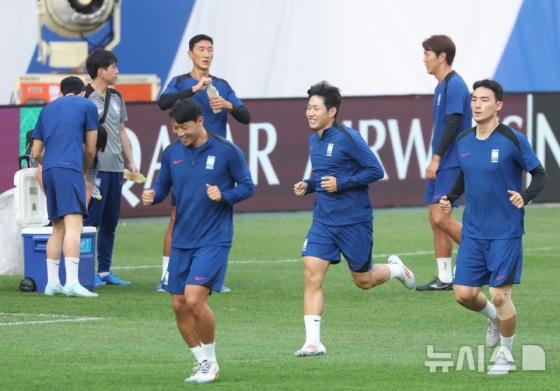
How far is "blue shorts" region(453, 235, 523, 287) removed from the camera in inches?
359

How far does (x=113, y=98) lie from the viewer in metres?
13.7

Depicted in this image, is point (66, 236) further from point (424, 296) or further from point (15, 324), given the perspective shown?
point (424, 296)

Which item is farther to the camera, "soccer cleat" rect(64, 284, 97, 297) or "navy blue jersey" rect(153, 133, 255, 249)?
"soccer cleat" rect(64, 284, 97, 297)

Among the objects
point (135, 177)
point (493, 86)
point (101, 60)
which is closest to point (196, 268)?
point (493, 86)

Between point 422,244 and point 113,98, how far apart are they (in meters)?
5.74

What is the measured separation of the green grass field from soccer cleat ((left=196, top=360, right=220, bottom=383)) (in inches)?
2.5

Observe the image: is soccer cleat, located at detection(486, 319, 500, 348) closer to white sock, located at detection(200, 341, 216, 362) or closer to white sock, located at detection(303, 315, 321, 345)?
white sock, located at detection(303, 315, 321, 345)

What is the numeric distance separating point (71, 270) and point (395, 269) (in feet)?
10.1

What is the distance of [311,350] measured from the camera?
962cm

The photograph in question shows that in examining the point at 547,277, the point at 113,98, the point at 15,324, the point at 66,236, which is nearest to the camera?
the point at 15,324

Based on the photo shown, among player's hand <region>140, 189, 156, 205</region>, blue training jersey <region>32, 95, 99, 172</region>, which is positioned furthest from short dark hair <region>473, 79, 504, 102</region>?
blue training jersey <region>32, 95, 99, 172</region>

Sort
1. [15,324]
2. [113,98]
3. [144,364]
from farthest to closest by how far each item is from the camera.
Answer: [113,98] < [15,324] < [144,364]

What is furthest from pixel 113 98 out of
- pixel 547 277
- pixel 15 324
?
pixel 547 277

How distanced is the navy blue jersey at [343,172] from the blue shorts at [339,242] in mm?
55
